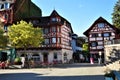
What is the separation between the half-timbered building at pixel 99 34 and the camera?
68.1 m

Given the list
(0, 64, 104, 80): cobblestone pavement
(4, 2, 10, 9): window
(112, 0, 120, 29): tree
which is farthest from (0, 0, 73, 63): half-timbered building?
(0, 64, 104, 80): cobblestone pavement

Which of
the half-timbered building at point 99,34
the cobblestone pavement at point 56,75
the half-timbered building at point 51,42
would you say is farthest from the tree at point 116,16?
the cobblestone pavement at point 56,75

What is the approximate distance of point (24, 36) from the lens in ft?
163

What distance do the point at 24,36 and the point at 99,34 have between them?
24.9 meters

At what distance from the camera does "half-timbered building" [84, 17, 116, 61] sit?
68062mm

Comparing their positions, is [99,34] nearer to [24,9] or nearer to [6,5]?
[24,9]

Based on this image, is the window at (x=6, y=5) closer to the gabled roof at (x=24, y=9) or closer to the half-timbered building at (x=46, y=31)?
the half-timbered building at (x=46, y=31)

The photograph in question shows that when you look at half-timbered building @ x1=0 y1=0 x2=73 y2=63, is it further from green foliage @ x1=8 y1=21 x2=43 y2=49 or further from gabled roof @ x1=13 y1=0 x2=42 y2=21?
green foliage @ x1=8 y1=21 x2=43 y2=49

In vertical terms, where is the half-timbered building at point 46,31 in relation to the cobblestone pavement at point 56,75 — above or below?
above

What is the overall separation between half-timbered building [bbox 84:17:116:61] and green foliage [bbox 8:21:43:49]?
70.4ft

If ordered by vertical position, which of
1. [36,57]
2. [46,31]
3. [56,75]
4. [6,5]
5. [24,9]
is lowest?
[56,75]

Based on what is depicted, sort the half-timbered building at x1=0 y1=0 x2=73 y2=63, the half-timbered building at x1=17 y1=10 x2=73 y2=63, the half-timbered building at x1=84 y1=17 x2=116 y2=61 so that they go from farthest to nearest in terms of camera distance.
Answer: the half-timbered building at x1=84 y1=17 x2=116 y2=61, the half-timbered building at x1=0 y1=0 x2=73 y2=63, the half-timbered building at x1=17 y1=10 x2=73 y2=63

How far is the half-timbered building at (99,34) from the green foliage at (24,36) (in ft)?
70.4

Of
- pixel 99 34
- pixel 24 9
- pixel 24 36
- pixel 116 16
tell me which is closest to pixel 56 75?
pixel 24 36
